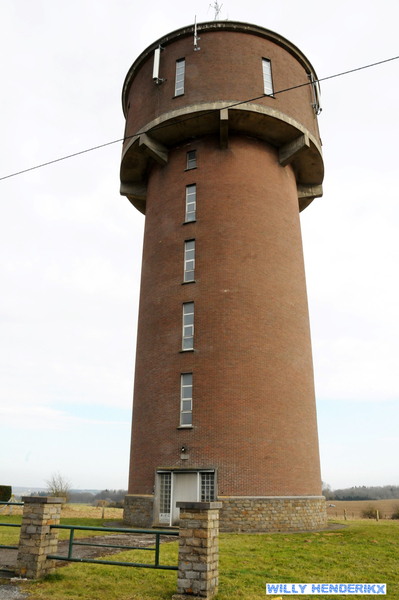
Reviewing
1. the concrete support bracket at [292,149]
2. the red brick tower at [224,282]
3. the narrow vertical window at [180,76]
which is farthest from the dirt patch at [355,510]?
the narrow vertical window at [180,76]

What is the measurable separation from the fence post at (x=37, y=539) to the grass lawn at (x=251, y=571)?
0.30 m

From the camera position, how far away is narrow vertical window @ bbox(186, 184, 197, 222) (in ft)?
72.4

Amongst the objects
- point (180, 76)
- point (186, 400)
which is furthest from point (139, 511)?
point (180, 76)

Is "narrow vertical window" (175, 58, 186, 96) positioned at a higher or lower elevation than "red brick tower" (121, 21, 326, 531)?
higher

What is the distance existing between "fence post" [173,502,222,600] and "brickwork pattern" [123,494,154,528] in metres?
11.0

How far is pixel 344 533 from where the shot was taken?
16.5 meters

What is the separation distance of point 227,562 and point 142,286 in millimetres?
14225

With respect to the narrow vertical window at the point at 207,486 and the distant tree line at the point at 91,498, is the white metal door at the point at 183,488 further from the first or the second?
the distant tree line at the point at 91,498

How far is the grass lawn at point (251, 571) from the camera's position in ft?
27.1

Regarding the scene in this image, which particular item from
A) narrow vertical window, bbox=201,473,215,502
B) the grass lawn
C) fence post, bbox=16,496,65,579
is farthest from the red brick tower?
fence post, bbox=16,496,65,579

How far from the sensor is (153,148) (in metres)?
23.1

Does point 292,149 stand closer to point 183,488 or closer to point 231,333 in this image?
point 231,333

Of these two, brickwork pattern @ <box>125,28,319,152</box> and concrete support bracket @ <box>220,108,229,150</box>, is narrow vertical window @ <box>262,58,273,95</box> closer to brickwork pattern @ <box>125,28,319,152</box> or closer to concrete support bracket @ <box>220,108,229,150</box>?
brickwork pattern @ <box>125,28,319,152</box>

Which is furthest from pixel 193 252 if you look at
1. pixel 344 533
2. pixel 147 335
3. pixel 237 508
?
pixel 344 533
